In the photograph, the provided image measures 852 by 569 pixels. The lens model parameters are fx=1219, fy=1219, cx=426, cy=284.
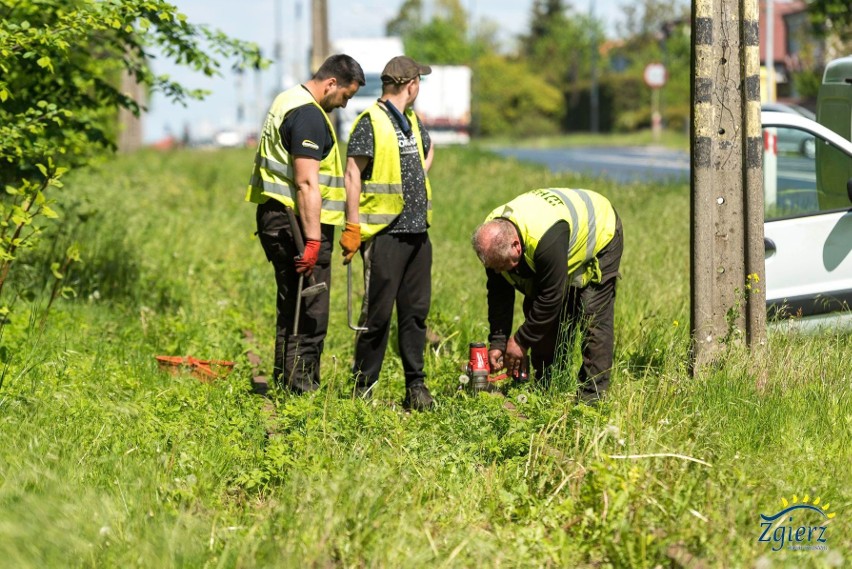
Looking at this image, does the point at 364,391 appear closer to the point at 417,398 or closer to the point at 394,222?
the point at 417,398

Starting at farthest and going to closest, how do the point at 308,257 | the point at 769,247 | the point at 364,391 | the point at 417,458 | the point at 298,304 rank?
the point at 769,247 → the point at 364,391 → the point at 298,304 → the point at 308,257 → the point at 417,458

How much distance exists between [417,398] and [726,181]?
2.00 metres

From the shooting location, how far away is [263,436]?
560 centimetres

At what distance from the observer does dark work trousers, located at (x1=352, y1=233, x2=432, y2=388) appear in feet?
21.7

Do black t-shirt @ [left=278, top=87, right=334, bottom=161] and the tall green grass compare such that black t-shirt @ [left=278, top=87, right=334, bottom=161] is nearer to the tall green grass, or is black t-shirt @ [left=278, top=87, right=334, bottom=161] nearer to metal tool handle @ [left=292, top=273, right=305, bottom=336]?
metal tool handle @ [left=292, top=273, right=305, bottom=336]

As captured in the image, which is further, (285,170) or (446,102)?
(446,102)

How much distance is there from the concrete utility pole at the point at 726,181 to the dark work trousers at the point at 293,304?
1998 mm

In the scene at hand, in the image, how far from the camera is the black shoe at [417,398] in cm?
656

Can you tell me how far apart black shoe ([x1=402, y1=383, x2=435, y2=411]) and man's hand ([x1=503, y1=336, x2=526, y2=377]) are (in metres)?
0.71

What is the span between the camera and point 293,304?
6738mm

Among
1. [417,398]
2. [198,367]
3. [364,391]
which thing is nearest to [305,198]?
[364,391]

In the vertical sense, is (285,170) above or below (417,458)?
above

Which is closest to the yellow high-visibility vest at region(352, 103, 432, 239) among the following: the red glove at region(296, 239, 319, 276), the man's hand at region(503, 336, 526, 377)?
the red glove at region(296, 239, 319, 276)

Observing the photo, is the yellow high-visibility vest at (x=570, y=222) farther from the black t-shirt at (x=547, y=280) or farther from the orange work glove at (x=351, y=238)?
the orange work glove at (x=351, y=238)
